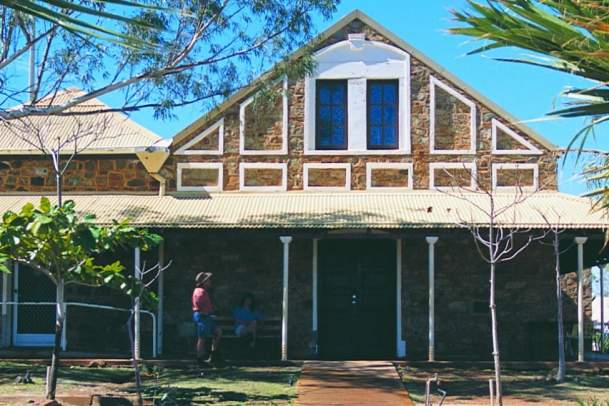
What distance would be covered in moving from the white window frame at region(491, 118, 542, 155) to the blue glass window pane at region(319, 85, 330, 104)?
3000 millimetres

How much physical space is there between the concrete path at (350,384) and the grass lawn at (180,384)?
24 cm

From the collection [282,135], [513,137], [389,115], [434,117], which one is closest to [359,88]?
[389,115]

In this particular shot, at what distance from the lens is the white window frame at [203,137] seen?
53.7ft

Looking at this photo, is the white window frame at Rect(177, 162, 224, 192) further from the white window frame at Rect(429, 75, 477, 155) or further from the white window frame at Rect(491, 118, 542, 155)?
the white window frame at Rect(491, 118, 542, 155)

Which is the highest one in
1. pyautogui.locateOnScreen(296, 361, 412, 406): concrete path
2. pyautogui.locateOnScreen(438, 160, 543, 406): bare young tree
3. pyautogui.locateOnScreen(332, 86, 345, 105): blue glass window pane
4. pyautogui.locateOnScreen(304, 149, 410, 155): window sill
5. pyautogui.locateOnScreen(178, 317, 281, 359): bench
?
pyautogui.locateOnScreen(332, 86, 345, 105): blue glass window pane

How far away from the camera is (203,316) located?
13.6 metres

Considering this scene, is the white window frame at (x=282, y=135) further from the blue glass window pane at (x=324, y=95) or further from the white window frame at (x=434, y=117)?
the white window frame at (x=434, y=117)

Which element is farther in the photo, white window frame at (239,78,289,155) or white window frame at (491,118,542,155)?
white window frame at (239,78,289,155)

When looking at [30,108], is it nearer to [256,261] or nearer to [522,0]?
[256,261]

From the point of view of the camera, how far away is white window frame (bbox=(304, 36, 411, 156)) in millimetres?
16234

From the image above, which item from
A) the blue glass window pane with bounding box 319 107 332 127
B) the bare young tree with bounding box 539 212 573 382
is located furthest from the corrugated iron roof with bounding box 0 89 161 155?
the bare young tree with bounding box 539 212 573 382

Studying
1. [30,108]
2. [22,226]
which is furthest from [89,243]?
[30,108]

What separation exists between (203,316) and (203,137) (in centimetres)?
408

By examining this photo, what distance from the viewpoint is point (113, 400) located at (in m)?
9.70
